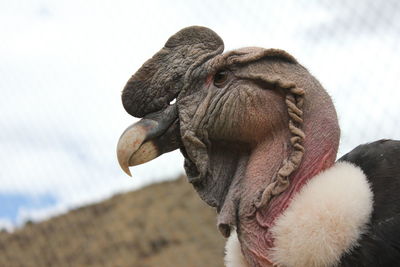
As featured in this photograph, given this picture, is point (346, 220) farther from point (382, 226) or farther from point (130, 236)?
point (130, 236)

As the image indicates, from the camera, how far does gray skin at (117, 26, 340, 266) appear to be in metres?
3.23

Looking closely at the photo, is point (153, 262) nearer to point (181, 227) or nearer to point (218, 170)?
point (181, 227)

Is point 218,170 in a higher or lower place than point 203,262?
higher

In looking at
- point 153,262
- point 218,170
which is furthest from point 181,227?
point 218,170

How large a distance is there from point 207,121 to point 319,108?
51 cm

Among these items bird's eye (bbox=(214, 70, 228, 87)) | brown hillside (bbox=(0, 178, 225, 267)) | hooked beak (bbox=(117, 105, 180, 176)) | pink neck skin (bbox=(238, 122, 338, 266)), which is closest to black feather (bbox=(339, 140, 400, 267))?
pink neck skin (bbox=(238, 122, 338, 266))

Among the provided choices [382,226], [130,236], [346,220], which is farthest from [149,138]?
[130,236]

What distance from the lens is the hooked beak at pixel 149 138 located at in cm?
323

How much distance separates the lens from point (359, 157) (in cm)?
321

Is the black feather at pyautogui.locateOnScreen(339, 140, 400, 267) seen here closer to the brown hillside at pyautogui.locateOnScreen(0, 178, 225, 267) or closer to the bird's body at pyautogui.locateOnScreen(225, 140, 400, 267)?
the bird's body at pyautogui.locateOnScreen(225, 140, 400, 267)

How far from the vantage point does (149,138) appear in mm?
3297

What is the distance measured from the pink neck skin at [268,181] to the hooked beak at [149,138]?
15.8 inches

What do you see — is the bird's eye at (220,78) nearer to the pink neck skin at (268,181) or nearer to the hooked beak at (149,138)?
the hooked beak at (149,138)

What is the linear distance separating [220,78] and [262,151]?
40 cm
